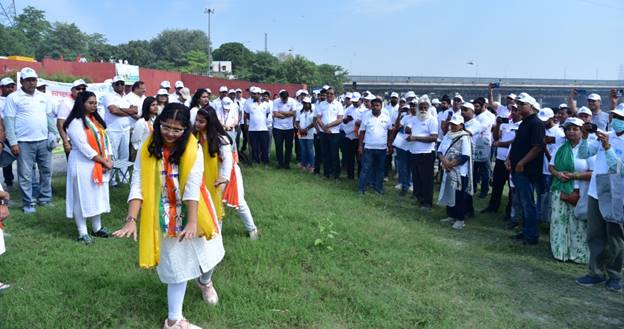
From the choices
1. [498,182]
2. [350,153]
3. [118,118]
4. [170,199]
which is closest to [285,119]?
[350,153]

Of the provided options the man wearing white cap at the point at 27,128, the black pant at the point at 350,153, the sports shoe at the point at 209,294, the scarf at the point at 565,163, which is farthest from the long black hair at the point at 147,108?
the scarf at the point at 565,163

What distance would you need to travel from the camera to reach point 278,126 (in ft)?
35.0

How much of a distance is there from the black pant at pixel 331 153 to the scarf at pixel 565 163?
4.92m

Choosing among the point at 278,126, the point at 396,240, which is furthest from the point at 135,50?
the point at 396,240

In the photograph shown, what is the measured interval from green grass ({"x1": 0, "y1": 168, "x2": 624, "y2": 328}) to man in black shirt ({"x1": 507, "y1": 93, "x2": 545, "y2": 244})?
1.16 feet

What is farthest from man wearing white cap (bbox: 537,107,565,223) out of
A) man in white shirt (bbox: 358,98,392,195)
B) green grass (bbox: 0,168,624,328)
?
man in white shirt (bbox: 358,98,392,195)

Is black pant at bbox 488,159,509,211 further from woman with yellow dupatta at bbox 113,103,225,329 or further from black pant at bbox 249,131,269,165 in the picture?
woman with yellow dupatta at bbox 113,103,225,329

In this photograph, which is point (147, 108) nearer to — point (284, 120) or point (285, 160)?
point (284, 120)

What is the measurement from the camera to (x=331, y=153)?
32.8 ft

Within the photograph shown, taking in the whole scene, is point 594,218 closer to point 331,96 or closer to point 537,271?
point 537,271

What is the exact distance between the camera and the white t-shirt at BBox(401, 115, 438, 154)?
26.2ft

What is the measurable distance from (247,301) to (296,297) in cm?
44

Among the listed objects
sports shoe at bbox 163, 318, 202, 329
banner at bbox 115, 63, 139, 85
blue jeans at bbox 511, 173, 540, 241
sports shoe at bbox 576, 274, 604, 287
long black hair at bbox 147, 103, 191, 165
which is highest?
banner at bbox 115, 63, 139, 85

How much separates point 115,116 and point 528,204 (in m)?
6.44
